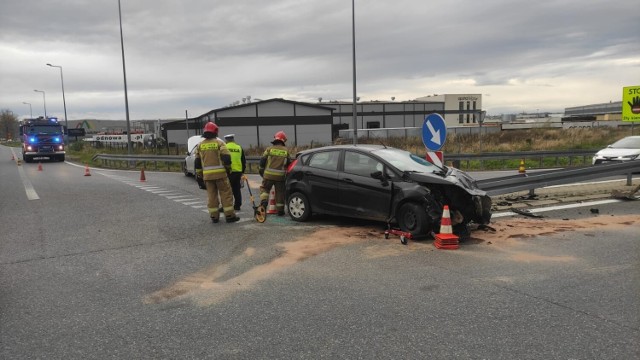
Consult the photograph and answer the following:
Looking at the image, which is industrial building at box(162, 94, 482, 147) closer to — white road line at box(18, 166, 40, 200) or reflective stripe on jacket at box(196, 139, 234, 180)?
white road line at box(18, 166, 40, 200)

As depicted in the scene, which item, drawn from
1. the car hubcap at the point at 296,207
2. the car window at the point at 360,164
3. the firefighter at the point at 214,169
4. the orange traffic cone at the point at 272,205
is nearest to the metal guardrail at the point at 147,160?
the orange traffic cone at the point at 272,205

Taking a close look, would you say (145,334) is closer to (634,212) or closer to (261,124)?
(634,212)

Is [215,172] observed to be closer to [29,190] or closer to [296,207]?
[296,207]

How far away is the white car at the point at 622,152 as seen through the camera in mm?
15141

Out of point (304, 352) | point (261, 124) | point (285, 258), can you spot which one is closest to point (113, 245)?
point (285, 258)

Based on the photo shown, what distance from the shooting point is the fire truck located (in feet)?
104

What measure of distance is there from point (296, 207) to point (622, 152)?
12304 millimetres

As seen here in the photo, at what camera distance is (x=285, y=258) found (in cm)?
634

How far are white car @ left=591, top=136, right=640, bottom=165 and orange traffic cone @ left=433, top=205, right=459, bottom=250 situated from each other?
36.9ft

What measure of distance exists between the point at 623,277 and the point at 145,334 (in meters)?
4.94

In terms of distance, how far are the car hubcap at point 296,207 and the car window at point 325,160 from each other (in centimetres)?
73

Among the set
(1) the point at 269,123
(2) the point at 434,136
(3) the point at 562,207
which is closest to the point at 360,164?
(2) the point at 434,136

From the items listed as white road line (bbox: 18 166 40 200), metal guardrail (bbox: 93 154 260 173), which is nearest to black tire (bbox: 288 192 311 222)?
white road line (bbox: 18 166 40 200)

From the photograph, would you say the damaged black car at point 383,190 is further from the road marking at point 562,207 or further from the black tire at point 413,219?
the road marking at point 562,207
